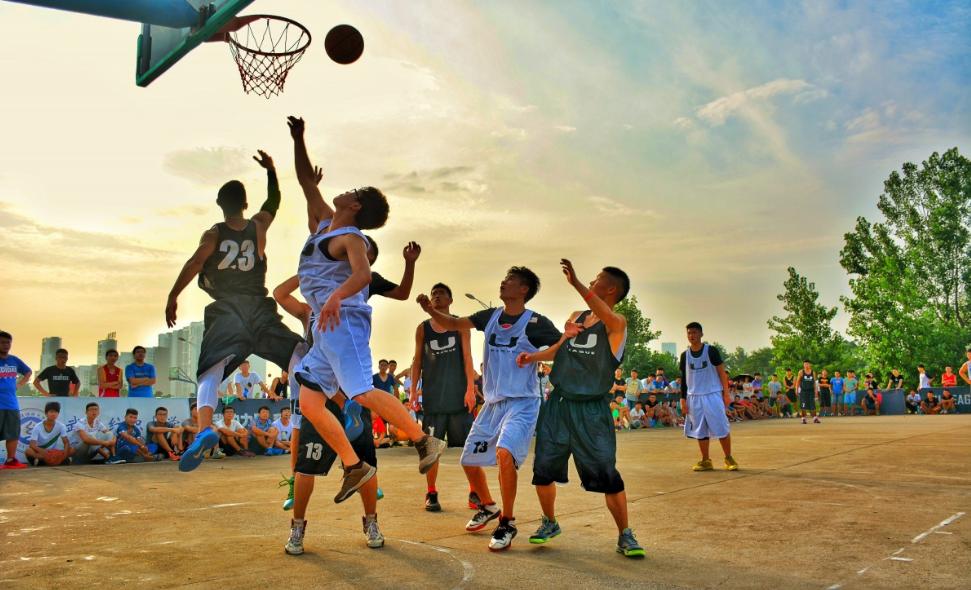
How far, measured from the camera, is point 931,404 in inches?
1283

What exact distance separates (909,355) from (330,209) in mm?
53665

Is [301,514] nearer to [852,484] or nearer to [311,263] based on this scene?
[311,263]

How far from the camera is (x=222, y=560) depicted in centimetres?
524

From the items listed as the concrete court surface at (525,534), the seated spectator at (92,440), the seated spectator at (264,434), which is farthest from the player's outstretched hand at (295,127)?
the seated spectator at (264,434)

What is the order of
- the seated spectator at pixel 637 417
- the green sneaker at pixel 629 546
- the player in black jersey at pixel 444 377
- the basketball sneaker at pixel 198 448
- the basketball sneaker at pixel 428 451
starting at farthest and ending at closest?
the seated spectator at pixel 637 417 < the player in black jersey at pixel 444 377 < the basketball sneaker at pixel 198 448 < the basketball sneaker at pixel 428 451 < the green sneaker at pixel 629 546

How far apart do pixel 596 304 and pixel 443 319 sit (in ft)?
5.33

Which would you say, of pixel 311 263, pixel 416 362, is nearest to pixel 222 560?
pixel 311 263

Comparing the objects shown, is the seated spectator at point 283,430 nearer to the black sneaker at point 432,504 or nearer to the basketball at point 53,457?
the basketball at point 53,457

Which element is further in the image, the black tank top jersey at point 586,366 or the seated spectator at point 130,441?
the seated spectator at point 130,441

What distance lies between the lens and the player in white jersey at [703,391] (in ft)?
36.3

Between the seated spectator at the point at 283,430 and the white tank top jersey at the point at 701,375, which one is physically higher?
the white tank top jersey at the point at 701,375

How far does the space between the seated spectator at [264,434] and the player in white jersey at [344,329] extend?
433 inches

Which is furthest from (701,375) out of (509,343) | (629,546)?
(629,546)

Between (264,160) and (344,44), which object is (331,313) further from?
(344,44)
